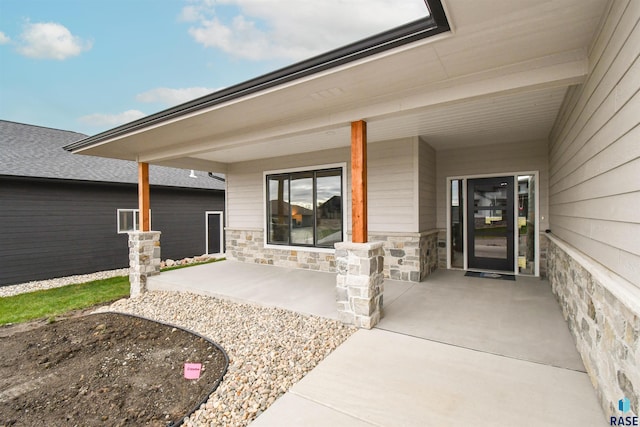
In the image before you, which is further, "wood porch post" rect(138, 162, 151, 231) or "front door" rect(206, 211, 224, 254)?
"front door" rect(206, 211, 224, 254)

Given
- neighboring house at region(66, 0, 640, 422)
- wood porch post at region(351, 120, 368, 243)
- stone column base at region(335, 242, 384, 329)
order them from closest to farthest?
neighboring house at region(66, 0, 640, 422)
stone column base at region(335, 242, 384, 329)
wood porch post at region(351, 120, 368, 243)

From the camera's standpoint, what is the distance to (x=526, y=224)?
18.7 feet

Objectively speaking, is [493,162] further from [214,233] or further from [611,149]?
[214,233]

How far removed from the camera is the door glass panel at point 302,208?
659cm

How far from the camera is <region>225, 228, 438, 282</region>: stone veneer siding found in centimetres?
529

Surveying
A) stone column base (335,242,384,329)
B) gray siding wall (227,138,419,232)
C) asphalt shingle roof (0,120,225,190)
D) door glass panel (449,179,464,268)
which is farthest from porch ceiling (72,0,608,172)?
asphalt shingle roof (0,120,225,190)

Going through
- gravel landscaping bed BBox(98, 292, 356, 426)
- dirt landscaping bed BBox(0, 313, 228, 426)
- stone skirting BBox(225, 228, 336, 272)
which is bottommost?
dirt landscaping bed BBox(0, 313, 228, 426)

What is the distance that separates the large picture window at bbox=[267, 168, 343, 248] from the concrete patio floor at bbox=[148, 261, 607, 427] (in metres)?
2.08

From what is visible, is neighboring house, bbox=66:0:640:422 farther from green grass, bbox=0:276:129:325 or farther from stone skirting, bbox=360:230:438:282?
green grass, bbox=0:276:129:325

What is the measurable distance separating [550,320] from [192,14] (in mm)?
15661

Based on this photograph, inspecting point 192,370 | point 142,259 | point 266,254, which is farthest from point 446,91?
point 142,259

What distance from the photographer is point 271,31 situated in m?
14.3

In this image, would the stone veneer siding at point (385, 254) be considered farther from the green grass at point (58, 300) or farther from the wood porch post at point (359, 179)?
the green grass at point (58, 300)

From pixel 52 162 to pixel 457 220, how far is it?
1053cm
